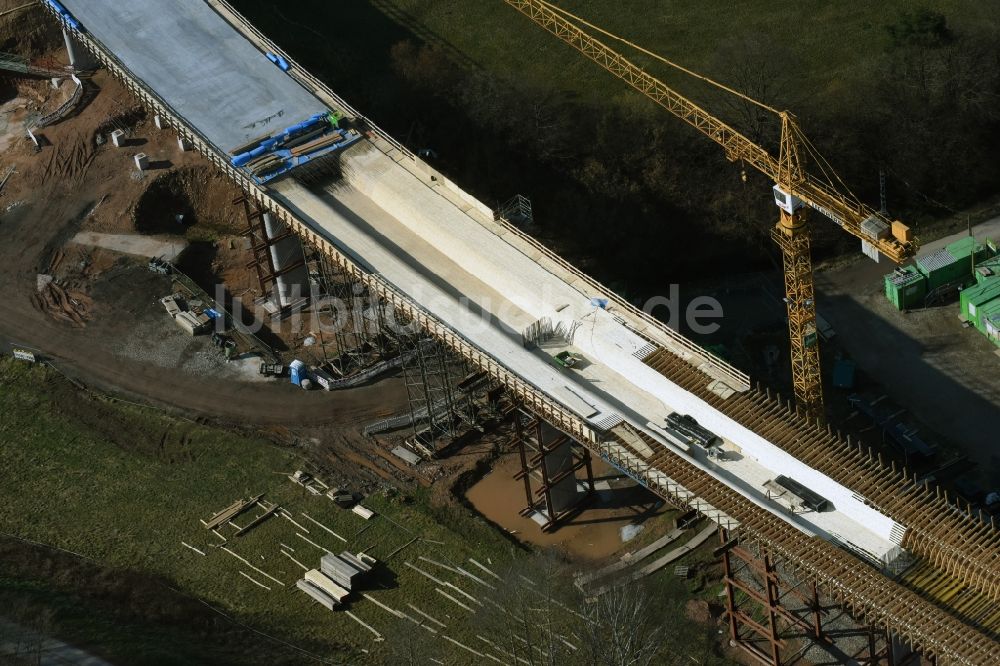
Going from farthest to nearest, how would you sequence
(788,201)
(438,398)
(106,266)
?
(106,266) → (438,398) → (788,201)

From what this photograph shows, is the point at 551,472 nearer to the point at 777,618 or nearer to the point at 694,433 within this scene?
the point at 694,433

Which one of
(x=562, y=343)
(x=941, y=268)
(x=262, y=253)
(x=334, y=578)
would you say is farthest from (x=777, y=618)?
(x=262, y=253)

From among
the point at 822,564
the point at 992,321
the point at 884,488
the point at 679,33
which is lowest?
the point at 822,564

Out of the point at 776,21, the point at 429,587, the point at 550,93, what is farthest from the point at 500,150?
the point at 429,587

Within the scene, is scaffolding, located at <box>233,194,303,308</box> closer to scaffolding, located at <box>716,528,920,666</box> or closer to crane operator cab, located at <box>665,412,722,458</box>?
crane operator cab, located at <box>665,412,722,458</box>

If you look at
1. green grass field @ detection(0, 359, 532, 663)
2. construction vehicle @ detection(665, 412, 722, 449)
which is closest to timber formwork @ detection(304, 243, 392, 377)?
green grass field @ detection(0, 359, 532, 663)

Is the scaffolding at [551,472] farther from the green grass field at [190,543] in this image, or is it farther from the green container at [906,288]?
the green container at [906,288]
